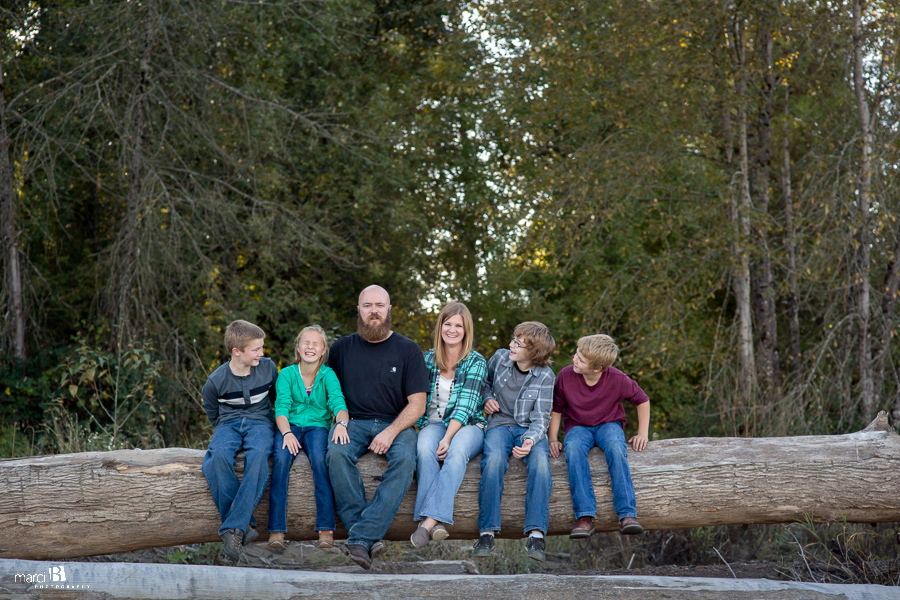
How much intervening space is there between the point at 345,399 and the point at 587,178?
4.90 meters

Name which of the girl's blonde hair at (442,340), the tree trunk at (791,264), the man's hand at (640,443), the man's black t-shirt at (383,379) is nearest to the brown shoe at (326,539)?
the man's black t-shirt at (383,379)

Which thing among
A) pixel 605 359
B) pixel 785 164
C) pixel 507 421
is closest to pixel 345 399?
pixel 507 421

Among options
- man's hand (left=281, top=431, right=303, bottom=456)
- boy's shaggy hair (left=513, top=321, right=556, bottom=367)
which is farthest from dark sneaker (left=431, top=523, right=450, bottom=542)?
boy's shaggy hair (left=513, top=321, right=556, bottom=367)

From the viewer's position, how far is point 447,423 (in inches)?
199

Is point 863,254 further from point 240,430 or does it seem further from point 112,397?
point 112,397

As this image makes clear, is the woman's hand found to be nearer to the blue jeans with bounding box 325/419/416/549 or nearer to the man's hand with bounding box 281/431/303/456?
the blue jeans with bounding box 325/419/416/549

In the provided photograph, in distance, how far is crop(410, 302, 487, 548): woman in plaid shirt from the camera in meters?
4.59

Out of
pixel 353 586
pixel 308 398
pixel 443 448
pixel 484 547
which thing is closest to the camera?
pixel 353 586

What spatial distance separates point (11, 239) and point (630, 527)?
8217mm

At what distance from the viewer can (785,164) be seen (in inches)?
420

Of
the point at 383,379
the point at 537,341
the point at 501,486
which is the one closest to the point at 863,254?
the point at 537,341

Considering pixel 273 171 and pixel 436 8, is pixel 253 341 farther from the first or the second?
pixel 436 8

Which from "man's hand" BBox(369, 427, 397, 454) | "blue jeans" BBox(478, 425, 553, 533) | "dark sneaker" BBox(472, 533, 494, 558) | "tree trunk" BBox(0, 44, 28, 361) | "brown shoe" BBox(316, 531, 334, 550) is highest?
"tree trunk" BBox(0, 44, 28, 361)

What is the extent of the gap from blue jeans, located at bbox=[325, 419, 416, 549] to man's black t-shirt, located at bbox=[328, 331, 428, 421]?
318 millimetres
